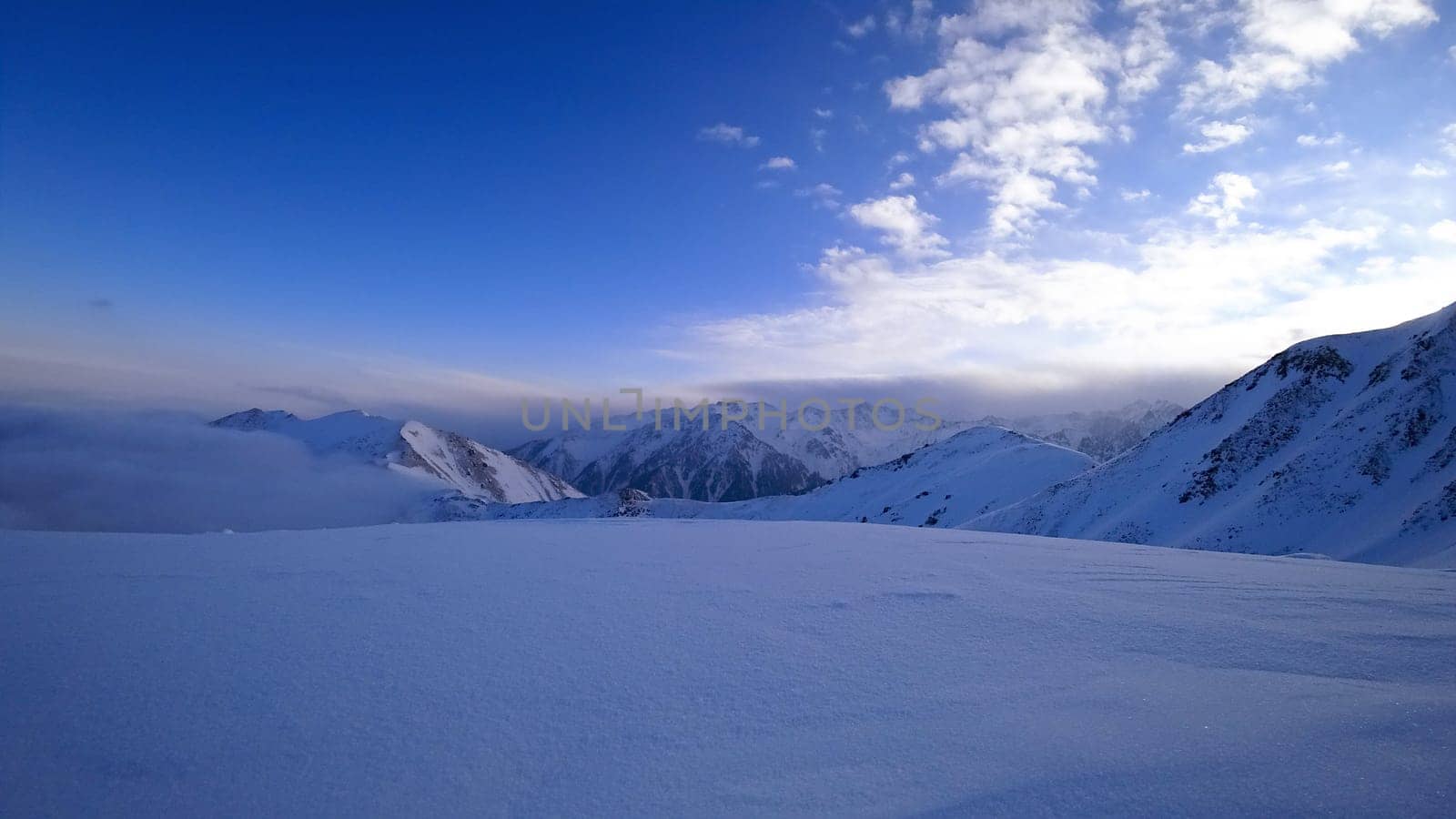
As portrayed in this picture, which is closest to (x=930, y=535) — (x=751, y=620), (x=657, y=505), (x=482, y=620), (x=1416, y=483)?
(x=751, y=620)

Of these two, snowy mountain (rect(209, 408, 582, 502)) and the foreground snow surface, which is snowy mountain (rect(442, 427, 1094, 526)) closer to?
snowy mountain (rect(209, 408, 582, 502))

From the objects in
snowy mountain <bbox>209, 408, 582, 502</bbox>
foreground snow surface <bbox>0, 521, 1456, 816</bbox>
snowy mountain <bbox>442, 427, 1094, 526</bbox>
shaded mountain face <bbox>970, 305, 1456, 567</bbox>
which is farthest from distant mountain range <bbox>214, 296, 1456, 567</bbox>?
snowy mountain <bbox>209, 408, 582, 502</bbox>

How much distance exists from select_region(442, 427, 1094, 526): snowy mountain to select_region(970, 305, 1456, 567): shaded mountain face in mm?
14332

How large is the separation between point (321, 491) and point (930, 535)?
521ft

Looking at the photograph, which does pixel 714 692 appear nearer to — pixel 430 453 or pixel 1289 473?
pixel 1289 473

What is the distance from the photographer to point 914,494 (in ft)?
280

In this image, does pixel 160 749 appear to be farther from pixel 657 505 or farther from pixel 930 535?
pixel 657 505

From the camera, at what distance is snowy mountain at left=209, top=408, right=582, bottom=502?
149875 millimetres

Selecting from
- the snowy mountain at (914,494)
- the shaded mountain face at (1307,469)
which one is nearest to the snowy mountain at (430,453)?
the snowy mountain at (914,494)

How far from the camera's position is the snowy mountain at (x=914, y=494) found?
7400 cm

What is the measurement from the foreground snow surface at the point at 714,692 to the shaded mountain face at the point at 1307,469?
35338 mm

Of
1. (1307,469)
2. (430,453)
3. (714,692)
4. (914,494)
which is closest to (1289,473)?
(1307,469)

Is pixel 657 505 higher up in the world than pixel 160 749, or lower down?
lower down

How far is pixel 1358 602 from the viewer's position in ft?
19.1
